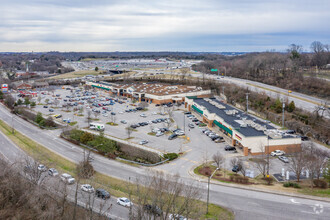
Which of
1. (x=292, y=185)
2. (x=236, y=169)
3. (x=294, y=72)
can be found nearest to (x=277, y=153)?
(x=236, y=169)

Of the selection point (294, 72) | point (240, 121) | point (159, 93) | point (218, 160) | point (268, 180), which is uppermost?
point (294, 72)

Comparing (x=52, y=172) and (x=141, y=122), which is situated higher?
(x=141, y=122)

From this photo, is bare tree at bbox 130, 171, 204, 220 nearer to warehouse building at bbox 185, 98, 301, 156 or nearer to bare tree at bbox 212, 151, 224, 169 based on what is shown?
bare tree at bbox 212, 151, 224, 169

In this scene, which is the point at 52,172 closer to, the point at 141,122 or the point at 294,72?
the point at 141,122

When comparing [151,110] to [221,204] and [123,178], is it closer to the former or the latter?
[123,178]

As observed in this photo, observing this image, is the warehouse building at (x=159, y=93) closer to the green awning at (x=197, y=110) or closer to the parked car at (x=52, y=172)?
the green awning at (x=197, y=110)

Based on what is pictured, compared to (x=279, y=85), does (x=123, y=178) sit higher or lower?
lower

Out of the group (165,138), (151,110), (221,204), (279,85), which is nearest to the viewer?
(221,204)

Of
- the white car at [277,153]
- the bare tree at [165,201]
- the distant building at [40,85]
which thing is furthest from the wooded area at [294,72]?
the distant building at [40,85]

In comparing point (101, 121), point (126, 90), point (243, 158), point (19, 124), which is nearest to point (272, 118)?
point (243, 158)
